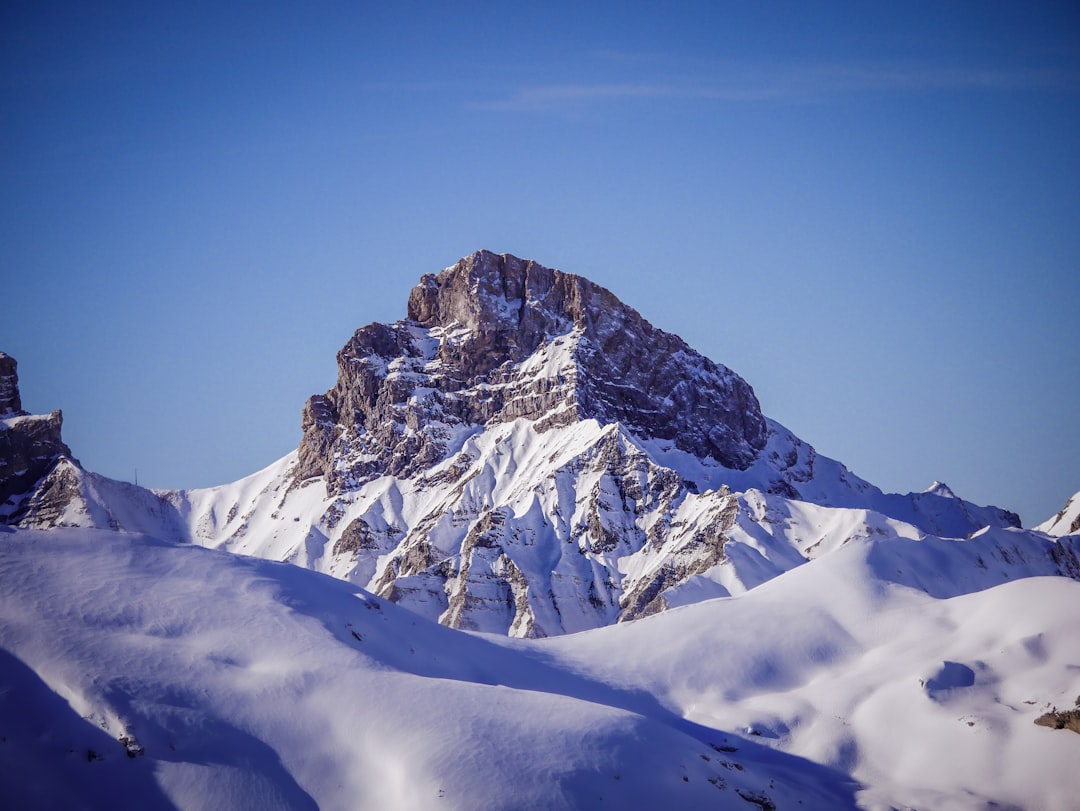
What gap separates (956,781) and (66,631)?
51.3 meters

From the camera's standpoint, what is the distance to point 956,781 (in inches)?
3172

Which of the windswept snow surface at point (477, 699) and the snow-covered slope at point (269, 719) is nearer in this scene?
the snow-covered slope at point (269, 719)

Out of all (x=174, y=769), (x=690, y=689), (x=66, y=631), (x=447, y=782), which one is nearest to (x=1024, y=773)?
(x=690, y=689)

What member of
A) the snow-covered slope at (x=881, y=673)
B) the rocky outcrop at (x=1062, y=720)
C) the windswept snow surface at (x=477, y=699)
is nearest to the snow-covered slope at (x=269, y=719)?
the windswept snow surface at (x=477, y=699)

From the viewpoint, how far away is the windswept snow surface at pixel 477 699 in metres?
66.9

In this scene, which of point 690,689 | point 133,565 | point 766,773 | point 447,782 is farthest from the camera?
point 690,689

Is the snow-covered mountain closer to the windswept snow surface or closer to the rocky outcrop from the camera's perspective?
the windswept snow surface

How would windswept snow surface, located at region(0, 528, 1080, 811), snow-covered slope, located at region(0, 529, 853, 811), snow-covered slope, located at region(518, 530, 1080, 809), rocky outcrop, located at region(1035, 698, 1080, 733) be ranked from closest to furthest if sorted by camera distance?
1. snow-covered slope, located at region(0, 529, 853, 811)
2. windswept snow surface, located at region(0, 528, 1080, 811)
3. snow-covered slope, located at region(518, 530, 1080, 809)
4. rocky outcrop, located at region(1035, 698, 1080, 733)

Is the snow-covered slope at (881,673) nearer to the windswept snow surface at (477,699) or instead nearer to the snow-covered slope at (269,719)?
the windswept snow surface at (477,699)

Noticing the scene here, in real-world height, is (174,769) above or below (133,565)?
below

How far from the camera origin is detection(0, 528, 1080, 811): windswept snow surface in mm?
66938

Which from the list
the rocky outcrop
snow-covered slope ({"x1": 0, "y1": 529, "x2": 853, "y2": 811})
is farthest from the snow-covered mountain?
the rocky outcrop

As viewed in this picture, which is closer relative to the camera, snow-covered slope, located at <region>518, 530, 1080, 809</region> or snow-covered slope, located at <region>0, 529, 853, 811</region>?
snow-covered slope, located at <region>0, 529, 853, 811</region>

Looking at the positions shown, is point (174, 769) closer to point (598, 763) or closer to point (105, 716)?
point (105, 716)
